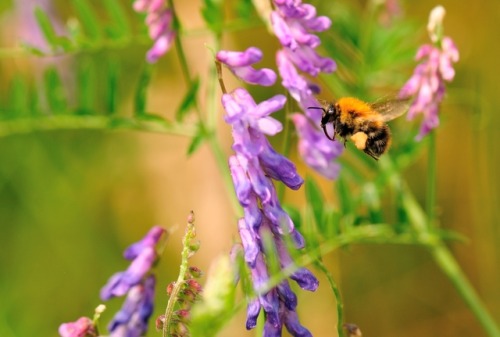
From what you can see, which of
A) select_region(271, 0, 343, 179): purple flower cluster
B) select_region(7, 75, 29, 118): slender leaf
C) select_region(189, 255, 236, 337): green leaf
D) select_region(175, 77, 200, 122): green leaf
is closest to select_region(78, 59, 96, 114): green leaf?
select_region(7, 75, 29, 118): slender leaf

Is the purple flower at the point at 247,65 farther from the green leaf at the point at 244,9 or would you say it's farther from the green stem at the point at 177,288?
the green leaf at the point at 244,9

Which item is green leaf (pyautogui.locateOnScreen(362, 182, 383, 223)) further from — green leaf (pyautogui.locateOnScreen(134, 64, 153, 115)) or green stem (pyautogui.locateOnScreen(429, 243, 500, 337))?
green leaf (pyautogui.locateOnScreen(134, 64, 153, 115))

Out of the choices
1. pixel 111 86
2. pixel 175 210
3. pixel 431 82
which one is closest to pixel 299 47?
pixel 431 82

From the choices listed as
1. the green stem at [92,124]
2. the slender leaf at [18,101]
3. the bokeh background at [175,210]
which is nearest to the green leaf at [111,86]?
the green stem at [92,124]

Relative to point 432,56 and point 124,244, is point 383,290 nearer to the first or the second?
point 124,244

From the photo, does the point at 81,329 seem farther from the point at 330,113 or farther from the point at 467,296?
the point at 467,296
